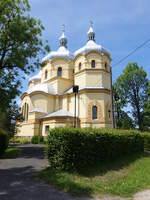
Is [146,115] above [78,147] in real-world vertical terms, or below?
above

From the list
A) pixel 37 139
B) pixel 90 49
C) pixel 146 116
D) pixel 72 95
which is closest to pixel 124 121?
pixel 146 116

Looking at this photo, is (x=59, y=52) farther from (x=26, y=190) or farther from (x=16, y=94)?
(x=26, y=190)

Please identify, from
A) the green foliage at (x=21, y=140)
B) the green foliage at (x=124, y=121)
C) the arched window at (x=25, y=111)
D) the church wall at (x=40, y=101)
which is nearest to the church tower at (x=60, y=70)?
the church wall at (x=40, y=101)

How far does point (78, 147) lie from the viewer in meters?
9.10

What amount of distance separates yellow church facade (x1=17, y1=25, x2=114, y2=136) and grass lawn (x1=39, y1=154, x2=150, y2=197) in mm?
16392

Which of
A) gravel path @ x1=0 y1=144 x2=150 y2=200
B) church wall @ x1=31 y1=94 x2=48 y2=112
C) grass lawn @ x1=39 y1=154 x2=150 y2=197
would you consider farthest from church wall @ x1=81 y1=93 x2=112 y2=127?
gravel path @ x1=0 y1=144 x2=150 y2=200

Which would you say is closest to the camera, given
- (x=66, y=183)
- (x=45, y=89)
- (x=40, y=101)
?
(x=66, y=183)

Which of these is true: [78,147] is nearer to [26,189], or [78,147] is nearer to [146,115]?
[26,189]

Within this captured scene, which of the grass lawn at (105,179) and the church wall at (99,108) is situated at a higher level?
the church wall at (99,108)

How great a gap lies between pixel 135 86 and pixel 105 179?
97.9 feet

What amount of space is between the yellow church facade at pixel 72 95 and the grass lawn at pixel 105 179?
16.4m

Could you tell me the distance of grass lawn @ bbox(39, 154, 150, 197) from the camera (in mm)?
6988

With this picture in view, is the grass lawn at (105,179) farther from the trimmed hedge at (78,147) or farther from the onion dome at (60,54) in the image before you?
the onion dome at (60,54)

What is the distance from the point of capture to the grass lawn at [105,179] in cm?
699
